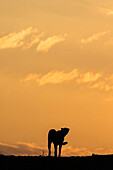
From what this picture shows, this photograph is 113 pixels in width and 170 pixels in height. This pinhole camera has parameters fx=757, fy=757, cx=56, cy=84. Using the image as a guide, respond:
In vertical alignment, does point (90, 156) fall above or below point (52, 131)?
below

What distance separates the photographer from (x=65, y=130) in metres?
75.0
